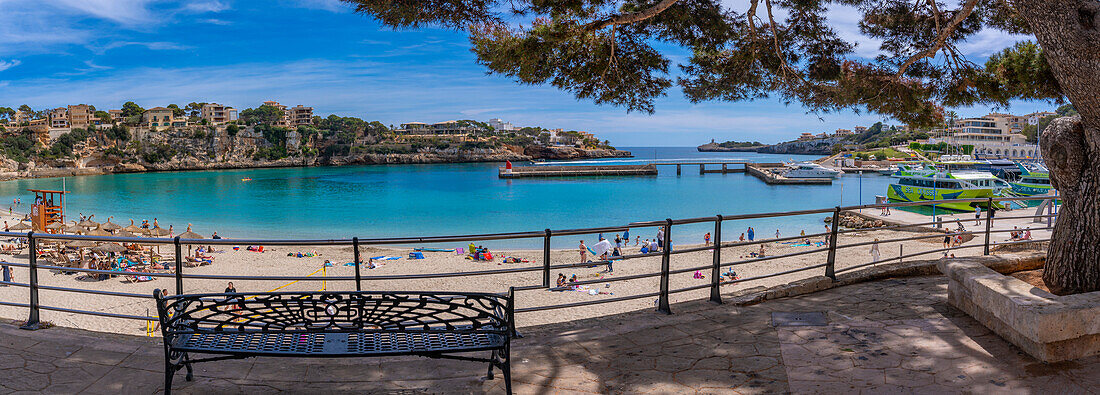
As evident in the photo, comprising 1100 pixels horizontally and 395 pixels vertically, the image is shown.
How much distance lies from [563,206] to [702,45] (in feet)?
125

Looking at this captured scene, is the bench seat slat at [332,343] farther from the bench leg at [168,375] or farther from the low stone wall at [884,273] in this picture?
the low stone wall at [884,273]

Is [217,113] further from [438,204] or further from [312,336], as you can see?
[312,336]

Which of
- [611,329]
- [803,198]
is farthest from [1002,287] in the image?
[803,198]

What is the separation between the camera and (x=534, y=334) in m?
3.78

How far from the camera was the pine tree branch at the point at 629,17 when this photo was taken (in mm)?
5504

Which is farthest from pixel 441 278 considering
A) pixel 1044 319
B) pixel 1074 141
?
pixel 1044 319

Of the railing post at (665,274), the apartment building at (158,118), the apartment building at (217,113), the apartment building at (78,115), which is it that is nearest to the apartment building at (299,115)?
the apartment building at (217,113)

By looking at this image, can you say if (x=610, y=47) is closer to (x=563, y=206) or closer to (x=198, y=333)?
(x=198, y=333)

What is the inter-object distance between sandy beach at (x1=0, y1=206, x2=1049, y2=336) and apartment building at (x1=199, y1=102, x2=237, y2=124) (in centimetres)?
12179

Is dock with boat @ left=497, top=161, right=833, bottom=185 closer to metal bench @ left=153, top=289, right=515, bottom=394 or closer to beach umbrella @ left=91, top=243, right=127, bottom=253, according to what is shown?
beach umbrella @ left=91, top=243, right=127, bottom=253

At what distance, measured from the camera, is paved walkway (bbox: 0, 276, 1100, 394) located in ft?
9.02

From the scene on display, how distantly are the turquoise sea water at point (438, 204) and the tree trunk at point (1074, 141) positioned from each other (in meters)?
23.5

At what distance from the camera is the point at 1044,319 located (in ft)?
8.97

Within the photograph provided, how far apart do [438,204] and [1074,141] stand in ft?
149
